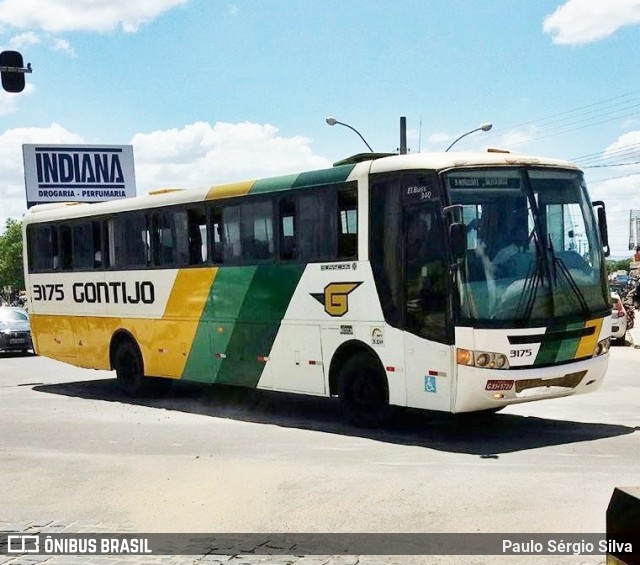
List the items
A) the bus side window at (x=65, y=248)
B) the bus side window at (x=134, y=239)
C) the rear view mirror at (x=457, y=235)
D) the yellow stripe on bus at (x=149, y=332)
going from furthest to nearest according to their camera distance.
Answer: the bus side window at (x=65, y=248)
the bus side window at (x=134, y=239)
the yellow stripe on bus at (x=149, y=332)
the rear view mirror at (x=457, y=235)

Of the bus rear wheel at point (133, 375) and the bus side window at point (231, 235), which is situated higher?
the bus side window at point (231, 235)

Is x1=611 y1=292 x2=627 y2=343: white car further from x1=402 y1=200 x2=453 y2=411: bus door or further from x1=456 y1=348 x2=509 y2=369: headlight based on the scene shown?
x1=456 y1=348 x2=509 y2=369: headlight

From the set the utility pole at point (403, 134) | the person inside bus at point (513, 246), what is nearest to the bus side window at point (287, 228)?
the person inside bus at point (513, 246)

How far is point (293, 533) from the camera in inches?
268

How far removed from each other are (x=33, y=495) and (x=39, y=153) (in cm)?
4764

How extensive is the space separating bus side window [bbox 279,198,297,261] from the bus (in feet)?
0.10

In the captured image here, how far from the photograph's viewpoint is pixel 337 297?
Answer: 1199 centimetres

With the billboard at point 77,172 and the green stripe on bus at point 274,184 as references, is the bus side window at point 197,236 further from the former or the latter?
the billboard at point 77,172

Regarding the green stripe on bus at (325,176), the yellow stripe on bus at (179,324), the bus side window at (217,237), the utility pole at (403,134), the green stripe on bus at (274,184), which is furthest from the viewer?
the utility pole at (403,134)

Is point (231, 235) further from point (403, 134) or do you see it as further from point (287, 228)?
point (403, 134)

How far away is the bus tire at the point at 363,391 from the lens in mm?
11531

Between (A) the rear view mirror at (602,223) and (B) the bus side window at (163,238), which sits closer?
(A) the rear view mirror at (602,223)

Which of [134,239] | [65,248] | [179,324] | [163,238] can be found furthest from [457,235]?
[65,248]

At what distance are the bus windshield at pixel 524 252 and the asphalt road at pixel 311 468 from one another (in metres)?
1.51
